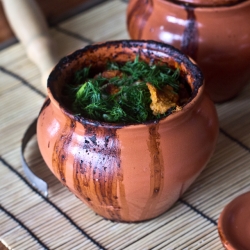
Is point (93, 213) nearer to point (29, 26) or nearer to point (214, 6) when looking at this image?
point (214, 6)

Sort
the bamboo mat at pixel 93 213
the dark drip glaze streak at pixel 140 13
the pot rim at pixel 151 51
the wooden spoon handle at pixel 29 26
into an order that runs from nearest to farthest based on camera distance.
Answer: the pot rim at pixel 151 51, the bamboo mat at pixel 93 213, the dark drip glaze streak at pixel 140 13, the wooden spoon handle at pixel 29 26

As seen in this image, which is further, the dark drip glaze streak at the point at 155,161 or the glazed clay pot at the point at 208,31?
the glazed clay pot at the point at 208,31

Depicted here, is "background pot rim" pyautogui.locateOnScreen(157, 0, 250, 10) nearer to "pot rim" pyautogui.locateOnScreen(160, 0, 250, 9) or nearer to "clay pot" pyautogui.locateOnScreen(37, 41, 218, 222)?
"pot rim" pyautogui.locateOnScreen(160, 0, 250, 9)

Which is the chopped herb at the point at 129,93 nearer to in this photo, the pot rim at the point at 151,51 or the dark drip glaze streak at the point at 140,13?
the pot rim at the point at 151,51

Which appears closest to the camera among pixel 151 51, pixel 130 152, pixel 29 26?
pixel 130 152

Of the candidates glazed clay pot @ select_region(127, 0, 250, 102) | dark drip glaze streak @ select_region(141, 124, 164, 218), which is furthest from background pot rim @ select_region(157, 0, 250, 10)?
dark drip glaze streak @ select_region(141, 124, 164, 218)

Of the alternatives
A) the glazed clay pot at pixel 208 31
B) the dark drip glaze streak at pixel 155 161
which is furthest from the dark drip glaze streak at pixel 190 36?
the dark drip glaze streak at pixel 155 161

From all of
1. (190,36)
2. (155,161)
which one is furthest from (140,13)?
(155,161)
